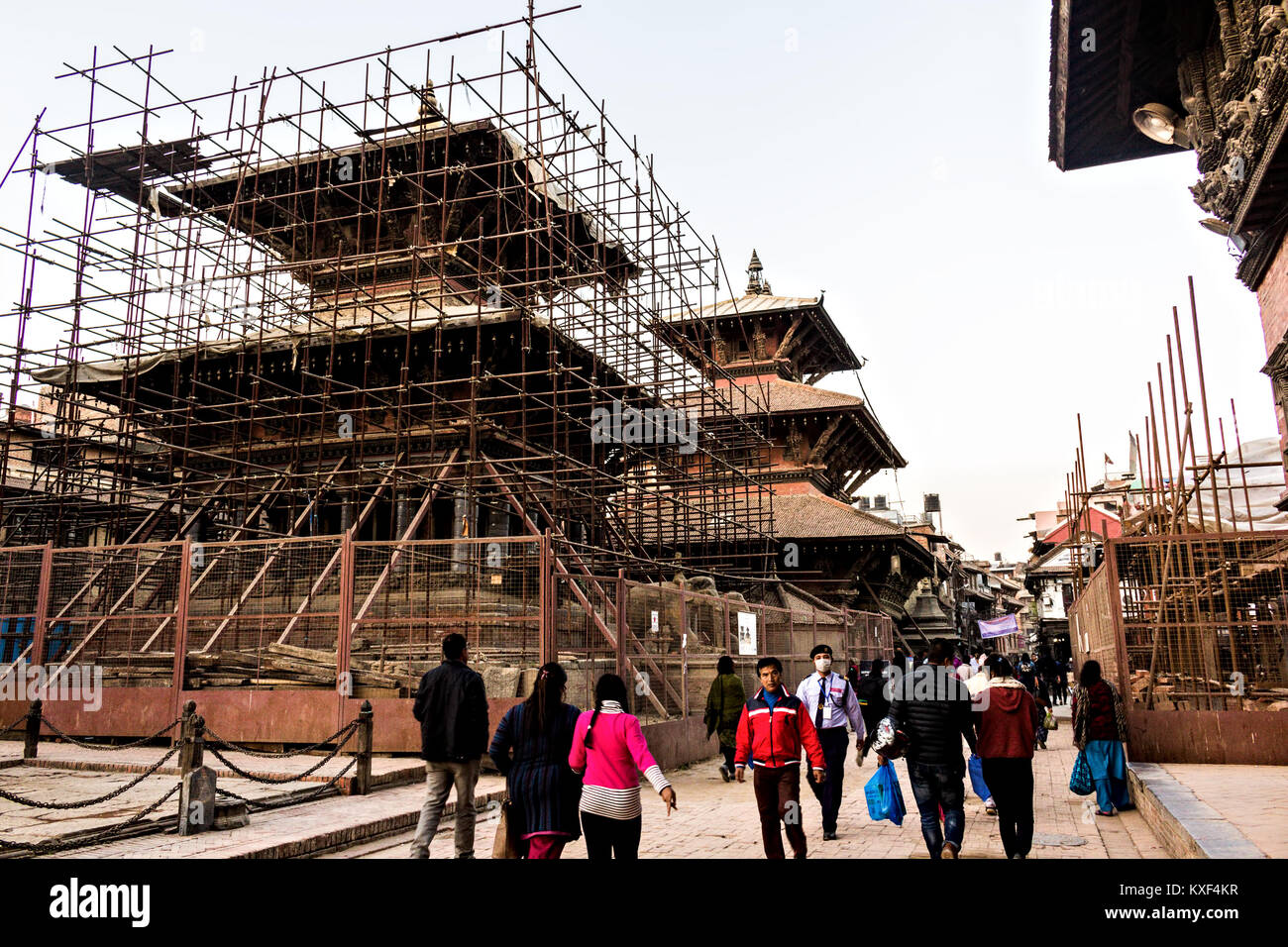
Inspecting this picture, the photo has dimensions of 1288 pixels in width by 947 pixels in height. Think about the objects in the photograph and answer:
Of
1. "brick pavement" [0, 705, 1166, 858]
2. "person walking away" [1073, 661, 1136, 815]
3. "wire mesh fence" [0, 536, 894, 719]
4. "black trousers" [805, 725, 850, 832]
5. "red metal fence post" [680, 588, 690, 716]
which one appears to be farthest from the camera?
"red metal fence post" [680, 588, 690, 716]

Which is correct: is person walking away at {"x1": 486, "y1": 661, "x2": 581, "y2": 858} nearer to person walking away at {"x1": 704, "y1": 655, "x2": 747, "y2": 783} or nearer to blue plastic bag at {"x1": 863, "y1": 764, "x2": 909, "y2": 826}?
blue plastic bag at {"x1": 863, "y1": 764, "x2": 909, "y2": 826}

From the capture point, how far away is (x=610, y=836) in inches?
213

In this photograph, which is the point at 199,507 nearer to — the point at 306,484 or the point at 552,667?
the point at 306,484

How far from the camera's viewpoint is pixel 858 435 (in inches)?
1363

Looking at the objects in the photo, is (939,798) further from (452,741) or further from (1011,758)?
(452,741)

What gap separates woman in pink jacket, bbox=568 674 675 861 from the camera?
17.6 feet

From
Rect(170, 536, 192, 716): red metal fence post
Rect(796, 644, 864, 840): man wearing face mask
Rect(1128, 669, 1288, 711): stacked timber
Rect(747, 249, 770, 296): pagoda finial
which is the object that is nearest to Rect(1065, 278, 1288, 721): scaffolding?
Rect(1128, 669, 1288, 711): stacked timber

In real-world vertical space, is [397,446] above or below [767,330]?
below

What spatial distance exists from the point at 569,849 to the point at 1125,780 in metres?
5.87

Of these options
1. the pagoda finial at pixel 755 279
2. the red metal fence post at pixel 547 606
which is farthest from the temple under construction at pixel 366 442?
the pagoda finial at pixel 755 279

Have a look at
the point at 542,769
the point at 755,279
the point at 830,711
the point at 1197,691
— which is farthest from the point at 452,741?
the point at 755,279

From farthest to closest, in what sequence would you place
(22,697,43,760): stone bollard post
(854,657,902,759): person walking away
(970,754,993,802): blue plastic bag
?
(22,697,43,760): stone bollard post < (854,657,902,759): person walking away < (970,754,993,802): blue plastic bag
